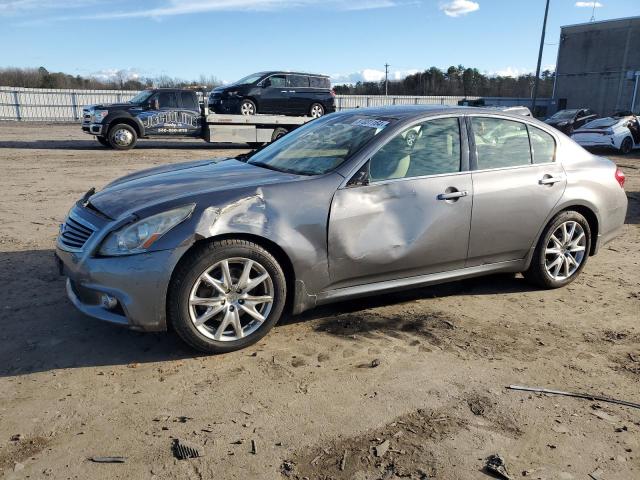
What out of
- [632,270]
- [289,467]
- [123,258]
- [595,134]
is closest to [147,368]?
[123,258]

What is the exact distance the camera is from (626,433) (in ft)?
9.46

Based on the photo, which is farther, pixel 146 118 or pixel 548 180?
pixel 146 118

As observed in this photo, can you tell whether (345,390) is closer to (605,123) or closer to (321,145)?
(321,145)

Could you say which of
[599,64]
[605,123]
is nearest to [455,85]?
[599,64]

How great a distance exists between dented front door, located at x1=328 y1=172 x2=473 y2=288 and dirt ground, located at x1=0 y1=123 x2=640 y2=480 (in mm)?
466

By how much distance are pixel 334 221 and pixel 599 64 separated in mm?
47623

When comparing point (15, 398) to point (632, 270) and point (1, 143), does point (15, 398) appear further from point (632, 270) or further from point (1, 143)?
point (1, 143)

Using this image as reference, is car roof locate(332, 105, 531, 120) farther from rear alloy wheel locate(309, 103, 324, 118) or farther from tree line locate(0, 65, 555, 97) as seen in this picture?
tree line locate(0, 65, 555, 97)

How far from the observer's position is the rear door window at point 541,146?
4762 mm

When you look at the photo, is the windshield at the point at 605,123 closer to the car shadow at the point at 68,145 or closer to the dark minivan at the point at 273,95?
the dark minivan at the point at 273,95

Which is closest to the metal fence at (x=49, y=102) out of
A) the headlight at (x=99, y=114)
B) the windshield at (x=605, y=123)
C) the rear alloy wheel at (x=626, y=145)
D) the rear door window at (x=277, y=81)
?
the rear door window at (x=277, y=81)

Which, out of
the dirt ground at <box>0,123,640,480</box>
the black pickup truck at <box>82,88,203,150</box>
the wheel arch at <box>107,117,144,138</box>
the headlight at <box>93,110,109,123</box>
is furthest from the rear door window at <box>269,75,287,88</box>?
the dirt ground at <box>0,123,640,480</box>

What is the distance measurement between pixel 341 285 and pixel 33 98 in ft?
126

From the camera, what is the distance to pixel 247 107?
19.5 m
